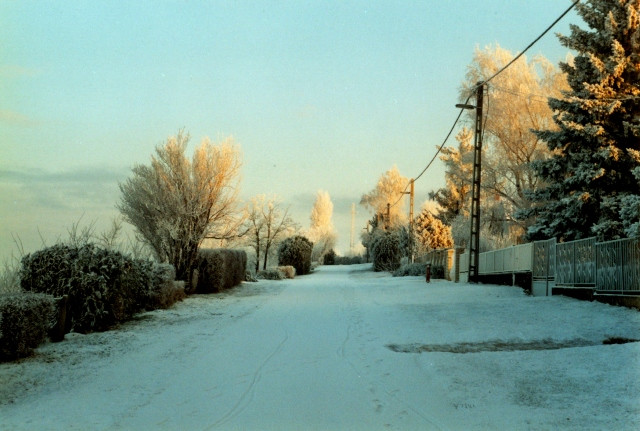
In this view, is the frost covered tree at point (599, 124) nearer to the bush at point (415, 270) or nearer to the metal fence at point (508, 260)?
the metal fence at point (508, 260)

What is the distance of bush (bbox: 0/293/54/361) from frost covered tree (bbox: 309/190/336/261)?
226ft

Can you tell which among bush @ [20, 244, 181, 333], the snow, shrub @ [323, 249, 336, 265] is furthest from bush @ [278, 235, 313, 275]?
bush @ [20, 244, 181, 333]

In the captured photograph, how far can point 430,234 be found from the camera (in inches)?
1641

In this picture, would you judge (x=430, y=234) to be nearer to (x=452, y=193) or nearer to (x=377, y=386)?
(x=452, y=193)

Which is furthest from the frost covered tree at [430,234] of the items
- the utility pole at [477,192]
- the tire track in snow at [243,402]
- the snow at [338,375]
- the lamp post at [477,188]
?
the tire track in snow at [243,402]

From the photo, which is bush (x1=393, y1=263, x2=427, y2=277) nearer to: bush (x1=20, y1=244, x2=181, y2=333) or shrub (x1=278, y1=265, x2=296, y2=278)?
shrub (x1=278, y1=265, x2=296, y2=278)

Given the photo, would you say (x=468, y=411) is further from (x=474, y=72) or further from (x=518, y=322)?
(x=474, y=72)

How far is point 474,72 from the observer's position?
110 ft

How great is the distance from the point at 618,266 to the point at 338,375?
351 inches

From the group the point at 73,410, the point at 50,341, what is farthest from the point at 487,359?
the point at 50,341

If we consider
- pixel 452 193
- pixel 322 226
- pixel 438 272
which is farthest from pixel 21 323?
pixel 322 226

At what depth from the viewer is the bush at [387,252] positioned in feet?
153

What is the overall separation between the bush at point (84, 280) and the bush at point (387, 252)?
35.7 meters

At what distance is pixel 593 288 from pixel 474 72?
72.3ft
